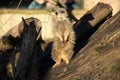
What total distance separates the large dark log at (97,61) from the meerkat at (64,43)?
0.34 feet

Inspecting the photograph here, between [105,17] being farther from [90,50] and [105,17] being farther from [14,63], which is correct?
[14,63]

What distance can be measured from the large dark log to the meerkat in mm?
105

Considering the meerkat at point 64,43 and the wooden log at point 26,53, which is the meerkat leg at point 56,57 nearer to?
the meerkat at point 64,43

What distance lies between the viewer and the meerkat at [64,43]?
6.53 m

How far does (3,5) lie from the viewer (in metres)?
10.7

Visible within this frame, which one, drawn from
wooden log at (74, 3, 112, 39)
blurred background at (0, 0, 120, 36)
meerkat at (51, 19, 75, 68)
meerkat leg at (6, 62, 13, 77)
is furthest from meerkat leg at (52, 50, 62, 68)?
blurred background at (0, 0, 120, 36)

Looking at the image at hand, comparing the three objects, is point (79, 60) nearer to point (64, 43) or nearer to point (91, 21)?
point (64, 43)

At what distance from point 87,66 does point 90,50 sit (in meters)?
0.56

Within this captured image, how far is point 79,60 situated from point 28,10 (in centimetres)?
437

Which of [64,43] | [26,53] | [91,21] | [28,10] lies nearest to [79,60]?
[64,43]

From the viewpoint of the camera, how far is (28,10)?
10.5m

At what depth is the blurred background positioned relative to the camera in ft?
34.0

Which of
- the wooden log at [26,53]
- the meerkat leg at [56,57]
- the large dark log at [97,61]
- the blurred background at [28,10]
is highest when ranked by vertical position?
the wooden log at [26,53]

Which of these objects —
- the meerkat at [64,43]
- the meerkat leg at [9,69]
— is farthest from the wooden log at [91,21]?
the meerkat leg at [9,69]
